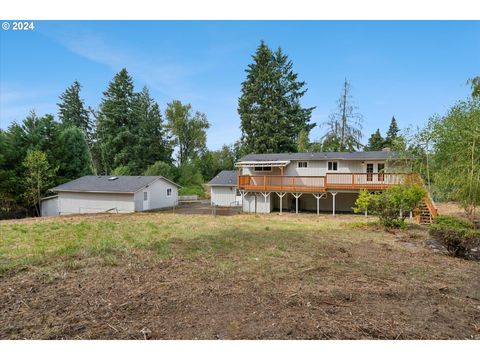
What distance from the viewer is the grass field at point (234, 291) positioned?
3475 millimetres

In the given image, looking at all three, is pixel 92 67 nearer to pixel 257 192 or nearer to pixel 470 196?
pixel 257 192

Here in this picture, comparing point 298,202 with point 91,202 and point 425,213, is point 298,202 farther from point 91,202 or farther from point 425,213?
point 91,202

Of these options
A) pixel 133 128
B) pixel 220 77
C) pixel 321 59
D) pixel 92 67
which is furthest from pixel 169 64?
pixel 133 128

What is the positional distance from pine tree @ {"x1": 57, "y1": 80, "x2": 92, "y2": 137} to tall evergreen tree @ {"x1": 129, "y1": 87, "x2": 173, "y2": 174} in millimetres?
13208

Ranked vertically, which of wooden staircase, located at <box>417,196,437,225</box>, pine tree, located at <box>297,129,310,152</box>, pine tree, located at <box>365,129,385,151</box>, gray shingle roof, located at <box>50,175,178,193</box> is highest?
pine tree, located at <box>365,129,385,151</box>

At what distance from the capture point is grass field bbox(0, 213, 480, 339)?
3.47m

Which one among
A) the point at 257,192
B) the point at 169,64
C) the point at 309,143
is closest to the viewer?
the point at 169,64

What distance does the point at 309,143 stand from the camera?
1337 inches

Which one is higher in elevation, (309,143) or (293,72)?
(293,72)

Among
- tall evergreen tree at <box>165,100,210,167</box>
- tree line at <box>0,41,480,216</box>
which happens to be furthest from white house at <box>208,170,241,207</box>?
tall evergreen tree at <box>165,100,210,167</box>

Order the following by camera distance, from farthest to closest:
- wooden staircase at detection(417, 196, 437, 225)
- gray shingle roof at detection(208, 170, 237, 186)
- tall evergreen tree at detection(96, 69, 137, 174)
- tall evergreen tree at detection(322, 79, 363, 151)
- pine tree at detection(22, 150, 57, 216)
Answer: tall evergreen tree at detection(96, 69, 137, 174) → tall evergreen tree at detection(322, 79, 363, 151) → gray shingle roof at detection(208, 170, 237, 186) → pine tree at detection(22, 150, 57, 216) → wooden staircase at detection(417, 196, 437, 225)

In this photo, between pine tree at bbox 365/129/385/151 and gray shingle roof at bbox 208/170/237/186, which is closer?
gray shingle roof at bbox 208/170/237/186

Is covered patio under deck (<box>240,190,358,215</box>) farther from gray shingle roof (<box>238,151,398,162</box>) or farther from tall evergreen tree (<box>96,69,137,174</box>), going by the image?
tall evergreen tree (<box>96,69,137,174</box>)

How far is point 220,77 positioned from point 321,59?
20.0 ft
